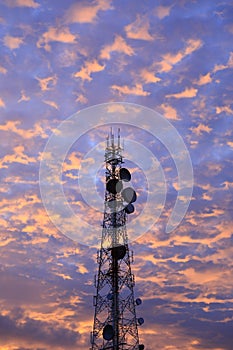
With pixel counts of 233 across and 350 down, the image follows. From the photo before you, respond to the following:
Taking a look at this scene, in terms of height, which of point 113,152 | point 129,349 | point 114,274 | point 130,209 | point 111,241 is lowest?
point 129,349

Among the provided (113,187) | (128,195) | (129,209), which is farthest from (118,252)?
(113,187)

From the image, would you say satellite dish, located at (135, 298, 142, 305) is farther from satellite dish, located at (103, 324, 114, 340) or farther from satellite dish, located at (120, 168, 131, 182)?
satellite dish, located at (120, 168, 131, 182)

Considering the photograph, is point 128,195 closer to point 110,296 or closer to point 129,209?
point 129,209

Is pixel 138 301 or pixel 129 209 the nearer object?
pixel 138 301

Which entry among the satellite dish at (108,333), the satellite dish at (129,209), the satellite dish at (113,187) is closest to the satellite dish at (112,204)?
the satellite dish at (113,187)

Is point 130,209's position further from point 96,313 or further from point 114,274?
point 96,313

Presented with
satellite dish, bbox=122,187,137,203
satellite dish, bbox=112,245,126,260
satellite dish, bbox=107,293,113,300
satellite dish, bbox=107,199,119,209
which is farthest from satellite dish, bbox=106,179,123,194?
satellite dish, bbox=107,293,113,300

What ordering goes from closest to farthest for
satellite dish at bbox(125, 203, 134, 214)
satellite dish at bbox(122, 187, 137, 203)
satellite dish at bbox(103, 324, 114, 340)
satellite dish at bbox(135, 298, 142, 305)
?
1. satellite dish at bbox(103, 324, 114, 340)
2. satellite dish at bbox(135, 298, 142, 305)
3. satellite dish at bbox(125, 203, 134, 214)
4. satellite dish at bbox(122, 187, 137, 203)

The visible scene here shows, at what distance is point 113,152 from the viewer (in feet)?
263

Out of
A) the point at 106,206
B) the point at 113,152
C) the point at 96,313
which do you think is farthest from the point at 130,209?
the point at 96,313

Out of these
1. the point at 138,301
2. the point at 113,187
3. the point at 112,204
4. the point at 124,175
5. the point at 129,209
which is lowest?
the point at 138,301

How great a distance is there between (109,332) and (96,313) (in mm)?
4151

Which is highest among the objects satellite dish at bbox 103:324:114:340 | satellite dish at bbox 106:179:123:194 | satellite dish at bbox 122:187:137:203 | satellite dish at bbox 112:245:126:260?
satellite dish at bbox 106:179:123:194

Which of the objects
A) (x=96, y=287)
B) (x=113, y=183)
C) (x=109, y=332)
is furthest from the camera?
(x=113, y=183)
